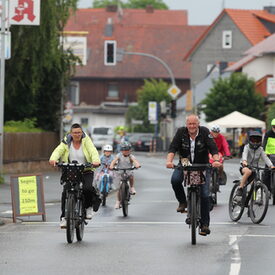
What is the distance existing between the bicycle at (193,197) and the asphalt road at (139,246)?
29 centimetres

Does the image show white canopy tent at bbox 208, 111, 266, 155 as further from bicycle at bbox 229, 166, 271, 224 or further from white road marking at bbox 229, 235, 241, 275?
white road marking at bbox 229, 235, 241, 275

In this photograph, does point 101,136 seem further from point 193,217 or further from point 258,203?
point 193,217

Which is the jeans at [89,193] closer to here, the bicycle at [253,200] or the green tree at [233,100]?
the bicycle at [253,200]

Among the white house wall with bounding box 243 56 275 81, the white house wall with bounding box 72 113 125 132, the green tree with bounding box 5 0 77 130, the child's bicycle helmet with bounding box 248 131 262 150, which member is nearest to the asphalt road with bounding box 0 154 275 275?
the child's bicycle helmet with bounding box 248 131 262 150

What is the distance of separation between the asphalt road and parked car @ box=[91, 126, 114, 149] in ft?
179

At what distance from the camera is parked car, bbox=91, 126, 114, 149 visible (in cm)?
A: 7656

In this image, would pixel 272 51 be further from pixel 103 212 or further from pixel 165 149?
pixel 103 212

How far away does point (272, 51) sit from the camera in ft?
236

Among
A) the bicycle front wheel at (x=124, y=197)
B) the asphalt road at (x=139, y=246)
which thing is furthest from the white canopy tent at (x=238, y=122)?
the bicycle front wheel at (x=124, y=197)

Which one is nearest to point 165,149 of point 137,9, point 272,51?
point 272,51

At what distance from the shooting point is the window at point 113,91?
115m

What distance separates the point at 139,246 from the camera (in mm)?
14398

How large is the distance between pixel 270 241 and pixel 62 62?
27.2 m

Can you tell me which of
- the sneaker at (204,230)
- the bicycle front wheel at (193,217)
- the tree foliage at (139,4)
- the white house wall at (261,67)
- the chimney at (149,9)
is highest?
the tree foliage at (139,4)
